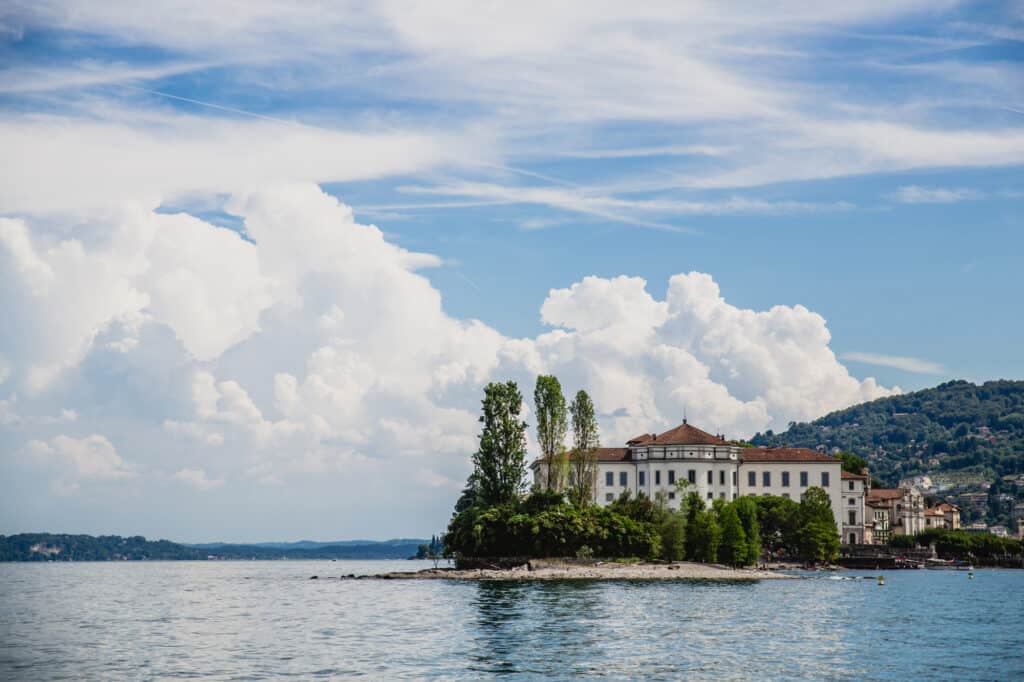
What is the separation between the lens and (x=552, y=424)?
344 ft

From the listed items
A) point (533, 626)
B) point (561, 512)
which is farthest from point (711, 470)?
point (533, 626)

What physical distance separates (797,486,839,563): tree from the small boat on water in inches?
1091

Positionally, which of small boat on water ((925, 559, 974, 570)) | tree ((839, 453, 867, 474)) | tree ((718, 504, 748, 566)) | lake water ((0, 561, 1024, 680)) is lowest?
lake water ((0, 561, 1024, 680))

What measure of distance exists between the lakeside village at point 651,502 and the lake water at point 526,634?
43.2 ft

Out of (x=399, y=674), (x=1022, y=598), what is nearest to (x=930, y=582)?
(x=1022, y=598)

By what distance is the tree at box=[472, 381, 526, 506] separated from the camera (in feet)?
321

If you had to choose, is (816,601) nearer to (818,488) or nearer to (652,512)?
(652,512)

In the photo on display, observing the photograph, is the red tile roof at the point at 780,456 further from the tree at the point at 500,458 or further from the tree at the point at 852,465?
the tree at the point at 500,458

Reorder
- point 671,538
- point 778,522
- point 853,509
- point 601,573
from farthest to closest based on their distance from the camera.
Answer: point 853,509, point 778,522, point 671,538, point 601,573

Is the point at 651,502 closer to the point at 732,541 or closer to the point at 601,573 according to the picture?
the point at 732,541

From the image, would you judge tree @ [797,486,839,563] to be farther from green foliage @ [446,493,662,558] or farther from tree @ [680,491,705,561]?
green foliage @ [446,493,662,558]

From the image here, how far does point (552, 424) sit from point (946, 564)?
3194 inches

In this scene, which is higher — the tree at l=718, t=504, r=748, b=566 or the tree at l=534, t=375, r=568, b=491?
the tree at l=534, t=375, r=568, b=491

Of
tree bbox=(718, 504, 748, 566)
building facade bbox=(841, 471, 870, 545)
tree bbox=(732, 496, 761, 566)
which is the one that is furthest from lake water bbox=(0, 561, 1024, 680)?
building facade bbox=(841, 471, 870, 545)
